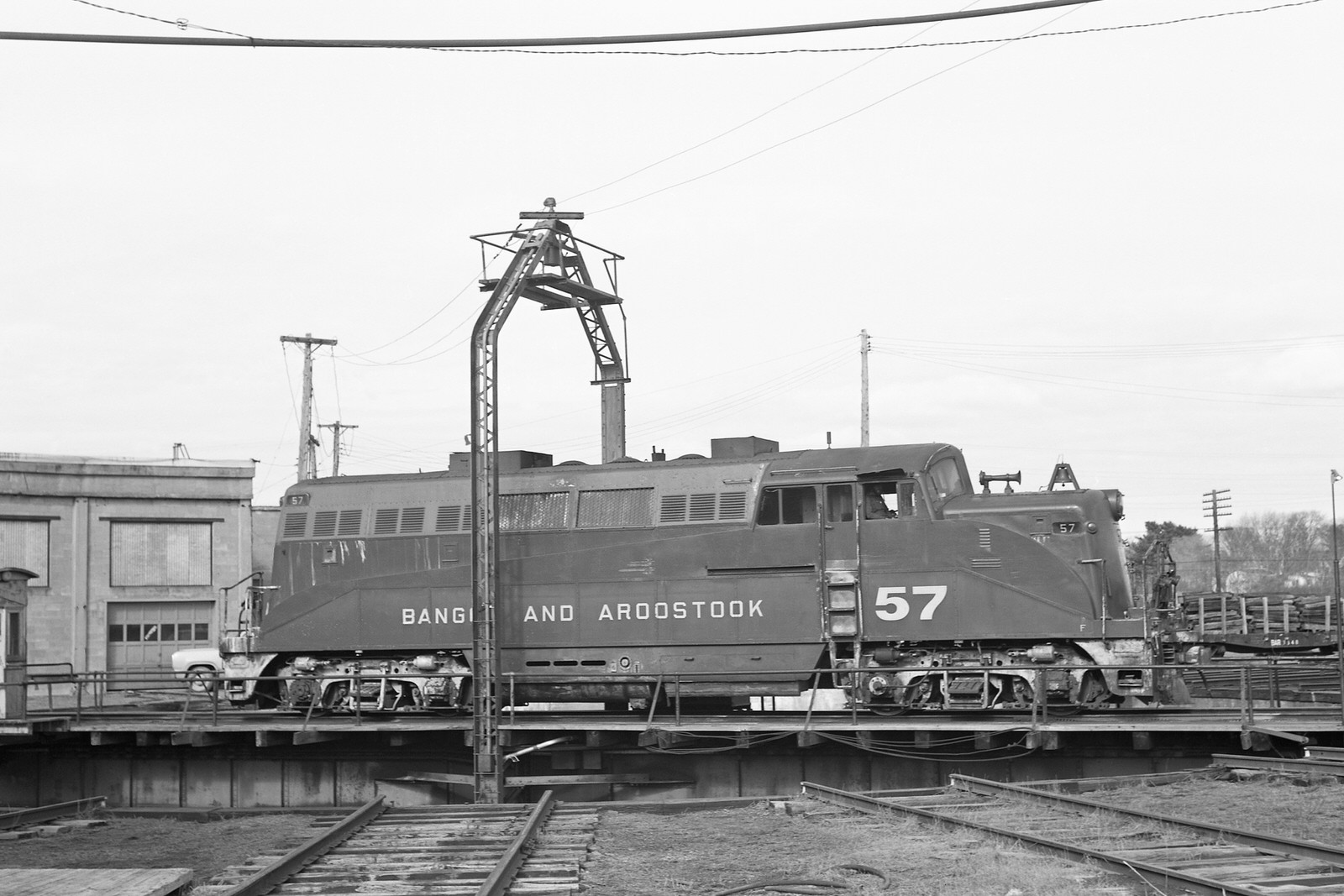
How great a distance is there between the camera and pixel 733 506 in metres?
20.3

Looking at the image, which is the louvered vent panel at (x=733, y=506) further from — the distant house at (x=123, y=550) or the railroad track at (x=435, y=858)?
the distant house at (x=123, y=550)

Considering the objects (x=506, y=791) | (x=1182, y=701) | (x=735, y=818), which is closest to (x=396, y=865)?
(x=735, y=818)

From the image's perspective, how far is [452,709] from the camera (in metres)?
22.0

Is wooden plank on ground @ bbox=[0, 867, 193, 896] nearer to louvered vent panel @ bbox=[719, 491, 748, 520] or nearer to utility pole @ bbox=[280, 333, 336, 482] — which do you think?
louvered vent panel @ bbox=[719, 491, 748, 520]

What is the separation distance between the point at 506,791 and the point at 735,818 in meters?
5.36

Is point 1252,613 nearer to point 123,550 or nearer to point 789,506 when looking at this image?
point 789,506

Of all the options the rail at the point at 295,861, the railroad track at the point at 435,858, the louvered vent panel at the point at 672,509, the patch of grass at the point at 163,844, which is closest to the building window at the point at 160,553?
the patch of grass at the point at 163,844

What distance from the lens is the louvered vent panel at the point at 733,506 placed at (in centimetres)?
2019

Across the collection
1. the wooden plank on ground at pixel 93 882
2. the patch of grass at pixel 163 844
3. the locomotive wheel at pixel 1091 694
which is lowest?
the patch of grass at pixel 163 844

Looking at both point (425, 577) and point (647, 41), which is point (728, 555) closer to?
point (425, 577)

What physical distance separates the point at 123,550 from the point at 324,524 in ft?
53.4

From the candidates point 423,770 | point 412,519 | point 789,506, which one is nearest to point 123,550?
point 412,519

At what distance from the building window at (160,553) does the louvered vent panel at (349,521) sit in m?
16.4

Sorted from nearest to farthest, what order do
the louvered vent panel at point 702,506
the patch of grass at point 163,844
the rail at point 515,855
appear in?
the rail at point 515,855 → the patch of grass at point 163,844 → the louvered vent panel at point 702,506
